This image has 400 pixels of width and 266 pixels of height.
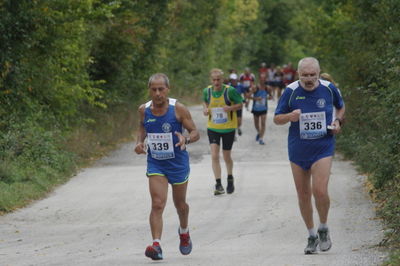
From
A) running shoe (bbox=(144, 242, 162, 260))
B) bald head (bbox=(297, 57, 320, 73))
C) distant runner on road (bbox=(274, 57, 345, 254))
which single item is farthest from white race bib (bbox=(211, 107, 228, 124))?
running shoe (bbox=(144, 242, 162, 260))

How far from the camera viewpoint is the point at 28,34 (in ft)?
59.2

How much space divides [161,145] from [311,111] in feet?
5.28

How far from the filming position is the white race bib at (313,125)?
9.71 meters

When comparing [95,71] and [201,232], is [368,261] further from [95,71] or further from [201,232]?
[95,71]

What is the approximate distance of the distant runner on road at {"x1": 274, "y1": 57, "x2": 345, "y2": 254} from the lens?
9.70 meters

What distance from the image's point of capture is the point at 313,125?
383 inches

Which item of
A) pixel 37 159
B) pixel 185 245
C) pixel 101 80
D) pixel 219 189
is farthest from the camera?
pixel 101 80

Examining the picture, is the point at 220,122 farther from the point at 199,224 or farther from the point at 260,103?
the point at 260,103

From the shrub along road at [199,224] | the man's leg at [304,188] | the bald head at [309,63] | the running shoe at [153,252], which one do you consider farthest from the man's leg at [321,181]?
the running shoe at [153,252]

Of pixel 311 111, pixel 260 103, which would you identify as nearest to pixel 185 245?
pixel 311 111

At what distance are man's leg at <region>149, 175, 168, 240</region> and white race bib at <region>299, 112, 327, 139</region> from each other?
5.10 feet

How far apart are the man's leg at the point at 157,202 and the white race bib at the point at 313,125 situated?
1.56 metres

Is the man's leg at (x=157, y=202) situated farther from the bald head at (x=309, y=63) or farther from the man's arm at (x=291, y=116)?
the bald head at (x=309, y=63)

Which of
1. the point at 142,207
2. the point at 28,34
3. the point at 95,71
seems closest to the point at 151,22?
the point at 95,71
